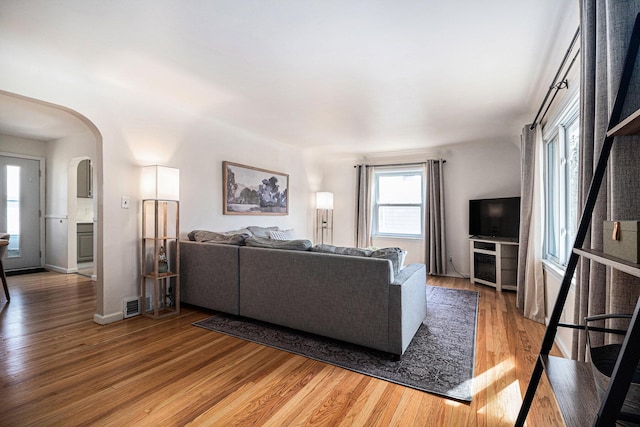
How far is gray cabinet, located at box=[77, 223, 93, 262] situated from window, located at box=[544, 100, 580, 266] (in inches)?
281

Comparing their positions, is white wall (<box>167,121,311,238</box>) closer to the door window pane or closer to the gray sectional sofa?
the gray sectional sofa

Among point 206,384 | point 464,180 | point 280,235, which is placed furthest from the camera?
point 464,180

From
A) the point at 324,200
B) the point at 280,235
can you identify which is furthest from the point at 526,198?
the point at 324,200

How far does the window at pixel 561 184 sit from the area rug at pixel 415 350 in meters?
1.12

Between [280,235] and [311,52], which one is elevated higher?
[311,52]

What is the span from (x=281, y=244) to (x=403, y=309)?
4.03 ft

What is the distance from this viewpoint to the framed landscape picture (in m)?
4.37

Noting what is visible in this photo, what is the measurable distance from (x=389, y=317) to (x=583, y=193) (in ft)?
4.64

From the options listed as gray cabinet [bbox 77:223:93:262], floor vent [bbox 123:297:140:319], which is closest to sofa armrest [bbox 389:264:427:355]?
floor vent [bbox 123:297:140:319]

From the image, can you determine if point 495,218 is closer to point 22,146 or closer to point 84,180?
point 84,180

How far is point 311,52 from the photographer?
7.69 ft

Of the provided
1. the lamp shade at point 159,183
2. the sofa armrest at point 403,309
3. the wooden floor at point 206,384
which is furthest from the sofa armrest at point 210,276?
the sofa armrest at point 403,309

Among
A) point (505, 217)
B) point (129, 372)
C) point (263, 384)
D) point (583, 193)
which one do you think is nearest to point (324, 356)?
point (263, 384)

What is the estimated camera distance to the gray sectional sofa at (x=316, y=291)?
2.29 meters
